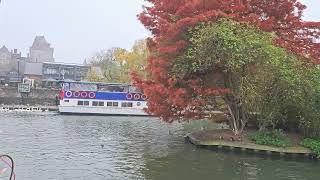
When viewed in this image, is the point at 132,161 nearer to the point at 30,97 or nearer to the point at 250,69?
the point at 250,69

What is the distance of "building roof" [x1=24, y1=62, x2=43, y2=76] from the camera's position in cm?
12550

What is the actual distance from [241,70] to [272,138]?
436 cm

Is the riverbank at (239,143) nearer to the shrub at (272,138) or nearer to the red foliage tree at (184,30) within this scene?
the shrub at (272,138)

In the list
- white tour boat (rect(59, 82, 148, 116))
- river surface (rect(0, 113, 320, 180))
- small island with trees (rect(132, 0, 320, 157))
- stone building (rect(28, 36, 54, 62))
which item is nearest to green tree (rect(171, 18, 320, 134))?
small island with trees (rect(132, 0, 320, 157))

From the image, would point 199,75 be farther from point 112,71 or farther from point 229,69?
point 112,71

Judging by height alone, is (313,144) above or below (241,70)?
below

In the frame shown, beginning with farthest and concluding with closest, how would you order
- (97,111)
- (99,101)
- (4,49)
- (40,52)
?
(40,52) < (4,49) < (99,101) < (97,111)

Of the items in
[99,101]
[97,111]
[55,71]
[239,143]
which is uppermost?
[55,71]

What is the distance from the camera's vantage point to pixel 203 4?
29750mm

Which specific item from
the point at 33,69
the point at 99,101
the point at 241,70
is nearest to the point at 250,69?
the point at 241,70

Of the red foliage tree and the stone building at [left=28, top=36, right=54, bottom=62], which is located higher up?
the stone building at [left=28, top=36, right=54, bottom=62]

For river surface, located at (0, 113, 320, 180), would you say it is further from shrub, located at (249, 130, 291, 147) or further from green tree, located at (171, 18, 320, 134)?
green tree, located at (171, 18, 320, 134)

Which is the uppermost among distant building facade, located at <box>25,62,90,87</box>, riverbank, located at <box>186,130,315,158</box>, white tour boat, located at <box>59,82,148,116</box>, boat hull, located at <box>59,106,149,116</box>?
distant building facade, located at <box>25,62,90,87</box>

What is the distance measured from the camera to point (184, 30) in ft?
96.4
